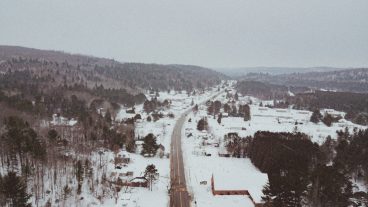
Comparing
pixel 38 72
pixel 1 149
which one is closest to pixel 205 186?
pixel 1 149

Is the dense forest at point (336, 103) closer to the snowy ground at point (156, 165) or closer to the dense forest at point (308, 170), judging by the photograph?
the dense forest at point (308, 170)

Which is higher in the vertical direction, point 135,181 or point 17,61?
point 17,61

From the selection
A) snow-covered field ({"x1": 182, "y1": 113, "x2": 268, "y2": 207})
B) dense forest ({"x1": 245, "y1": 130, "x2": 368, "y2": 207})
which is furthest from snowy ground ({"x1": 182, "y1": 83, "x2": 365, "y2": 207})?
dense forest ({"x1": 245, "y1": 130, "x2": 368, "y2": 207})

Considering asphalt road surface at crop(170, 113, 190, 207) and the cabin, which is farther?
the cabin

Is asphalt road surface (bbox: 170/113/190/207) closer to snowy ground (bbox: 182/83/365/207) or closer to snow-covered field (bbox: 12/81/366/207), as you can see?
snow-covered field (bbox: 12/81/366/207)

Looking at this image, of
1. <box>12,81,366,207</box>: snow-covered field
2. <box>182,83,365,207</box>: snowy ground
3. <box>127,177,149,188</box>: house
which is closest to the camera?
<box>12,81,366,207</box>: snow-covered field

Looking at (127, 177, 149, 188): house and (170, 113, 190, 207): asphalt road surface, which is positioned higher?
(127, 177, 149, 188): house

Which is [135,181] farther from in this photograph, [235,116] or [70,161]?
[235,116]

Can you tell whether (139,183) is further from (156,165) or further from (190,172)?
(190,172)

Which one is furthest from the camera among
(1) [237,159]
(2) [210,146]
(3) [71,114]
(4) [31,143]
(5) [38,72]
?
(5) [38,72]

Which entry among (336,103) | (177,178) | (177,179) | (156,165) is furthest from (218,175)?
(336,103)

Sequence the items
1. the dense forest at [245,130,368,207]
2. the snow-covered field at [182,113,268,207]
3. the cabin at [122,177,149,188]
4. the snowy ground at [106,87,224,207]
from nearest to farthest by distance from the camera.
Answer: the dense forest at [245,130,368,207] → the snowy ground at [106,87,224,207] → the snow-covered field at [182,113,268,207] → the cabin at [122,177,149,188]
